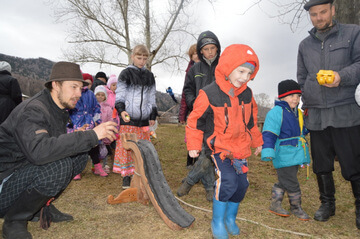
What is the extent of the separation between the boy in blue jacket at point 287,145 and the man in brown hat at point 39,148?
72.7 inches

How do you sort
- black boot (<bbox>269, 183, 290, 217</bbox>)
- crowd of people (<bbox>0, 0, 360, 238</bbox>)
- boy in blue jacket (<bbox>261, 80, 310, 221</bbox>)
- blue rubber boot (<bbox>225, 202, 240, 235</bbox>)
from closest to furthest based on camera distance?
1. crowd of people (<bbox>0, 0, 360, 238</bbox>)
2. blue rubber boot (<bbox>225, 202, 240, 235</bbox>)
3. boy in blue jacket (<bbox>261, 80, 310, 221</bbox>)
4. black boot (<bbox>269, 183, 290, 217</bbox>)

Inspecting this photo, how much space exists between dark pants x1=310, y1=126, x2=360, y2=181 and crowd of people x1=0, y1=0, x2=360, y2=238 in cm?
1

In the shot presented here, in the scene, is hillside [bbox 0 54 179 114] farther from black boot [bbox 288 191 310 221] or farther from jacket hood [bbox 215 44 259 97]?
jacket hood [bbox 215 44 259 97]

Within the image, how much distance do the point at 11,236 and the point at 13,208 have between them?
0.23 metres

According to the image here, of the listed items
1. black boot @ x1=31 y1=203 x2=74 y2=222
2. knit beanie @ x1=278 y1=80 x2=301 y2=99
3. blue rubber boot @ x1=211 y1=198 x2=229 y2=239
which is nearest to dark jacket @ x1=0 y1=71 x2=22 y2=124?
black boot @ x1=31 y1=203 x2=74 y2=222

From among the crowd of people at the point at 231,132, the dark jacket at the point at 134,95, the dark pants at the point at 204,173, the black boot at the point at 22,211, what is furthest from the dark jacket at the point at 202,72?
the black boot at the point at 22,211

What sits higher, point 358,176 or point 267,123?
point 267,123

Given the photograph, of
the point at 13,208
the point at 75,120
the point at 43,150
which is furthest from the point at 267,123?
the point at 75,120

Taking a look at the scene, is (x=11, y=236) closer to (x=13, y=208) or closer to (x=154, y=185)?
(x=13, y=208)

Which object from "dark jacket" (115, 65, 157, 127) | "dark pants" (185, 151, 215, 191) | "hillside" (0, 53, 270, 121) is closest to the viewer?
"dark pants" (185, 151, 215, 191)

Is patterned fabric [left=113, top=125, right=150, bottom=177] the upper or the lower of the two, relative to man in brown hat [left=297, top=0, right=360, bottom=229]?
lower

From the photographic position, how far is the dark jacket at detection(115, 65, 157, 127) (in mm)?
4055

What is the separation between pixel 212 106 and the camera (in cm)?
261

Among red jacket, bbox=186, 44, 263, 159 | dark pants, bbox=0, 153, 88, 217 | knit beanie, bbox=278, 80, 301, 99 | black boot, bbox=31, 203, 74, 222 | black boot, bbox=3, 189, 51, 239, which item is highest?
knit beanie, bbox=278, 80, 301, 99
